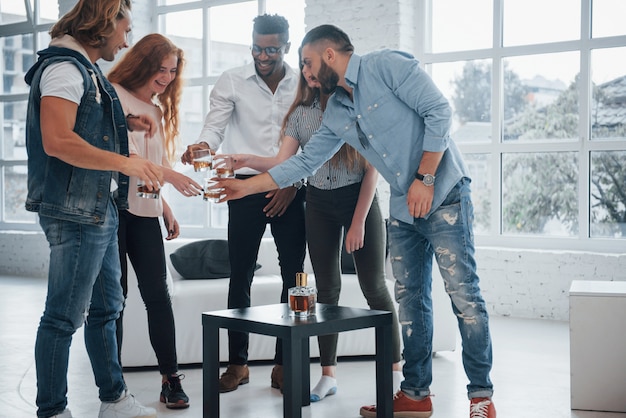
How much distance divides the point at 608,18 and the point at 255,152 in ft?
11.0

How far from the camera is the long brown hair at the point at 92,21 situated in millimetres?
2475

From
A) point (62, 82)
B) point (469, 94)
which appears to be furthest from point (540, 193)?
point (62, 82)

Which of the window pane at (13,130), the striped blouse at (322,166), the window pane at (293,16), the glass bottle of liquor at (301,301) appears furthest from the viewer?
the window pane at (13,130)

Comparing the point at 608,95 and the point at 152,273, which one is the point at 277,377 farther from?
the point at 608,95

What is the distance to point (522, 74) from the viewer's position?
595 cm

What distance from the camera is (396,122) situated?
274cm

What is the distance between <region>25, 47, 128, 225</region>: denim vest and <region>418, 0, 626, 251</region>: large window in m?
4.01

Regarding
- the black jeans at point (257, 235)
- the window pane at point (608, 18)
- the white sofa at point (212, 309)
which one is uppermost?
the window pane at point (608, 18)

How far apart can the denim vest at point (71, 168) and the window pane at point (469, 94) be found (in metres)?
4.08

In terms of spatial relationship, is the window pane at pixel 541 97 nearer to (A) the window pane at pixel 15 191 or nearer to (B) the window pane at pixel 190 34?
(B) the window pane at pixel 190 34

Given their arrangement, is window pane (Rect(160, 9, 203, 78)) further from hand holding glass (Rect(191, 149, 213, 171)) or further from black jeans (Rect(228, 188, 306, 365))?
hand holding glass (Rect(191, 149, 213, 171))

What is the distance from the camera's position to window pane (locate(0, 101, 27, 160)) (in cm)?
914

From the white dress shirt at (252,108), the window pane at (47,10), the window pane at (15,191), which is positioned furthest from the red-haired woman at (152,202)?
the window pane at (15,191)

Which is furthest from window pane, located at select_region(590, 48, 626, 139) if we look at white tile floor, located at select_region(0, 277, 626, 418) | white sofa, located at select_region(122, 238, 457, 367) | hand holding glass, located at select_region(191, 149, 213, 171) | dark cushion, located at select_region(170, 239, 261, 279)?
hand holding glass, located at select_region(191, 149, 213, 171)
